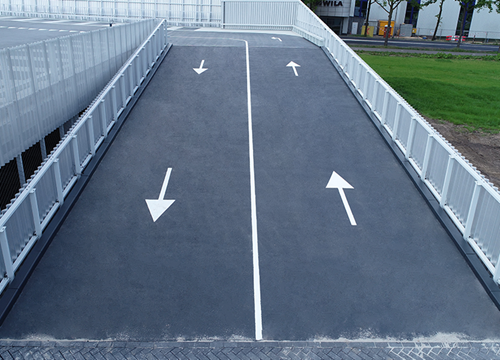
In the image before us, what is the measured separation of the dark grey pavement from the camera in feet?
22.9

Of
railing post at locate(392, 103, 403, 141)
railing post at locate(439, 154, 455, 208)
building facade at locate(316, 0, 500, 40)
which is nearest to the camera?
railing post at locate(439, 154, 455, 208)

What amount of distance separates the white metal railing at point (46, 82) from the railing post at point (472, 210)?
30.7 feet

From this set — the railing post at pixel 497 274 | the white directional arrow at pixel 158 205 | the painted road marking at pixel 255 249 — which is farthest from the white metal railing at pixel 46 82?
the railing post at pixel 497 274

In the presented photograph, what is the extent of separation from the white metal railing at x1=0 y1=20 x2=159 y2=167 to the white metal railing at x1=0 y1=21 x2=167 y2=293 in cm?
102

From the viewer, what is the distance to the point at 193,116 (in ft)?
47.0

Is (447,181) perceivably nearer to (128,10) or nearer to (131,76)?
(131,76)

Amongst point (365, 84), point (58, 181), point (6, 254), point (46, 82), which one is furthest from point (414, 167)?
point (46, 82)

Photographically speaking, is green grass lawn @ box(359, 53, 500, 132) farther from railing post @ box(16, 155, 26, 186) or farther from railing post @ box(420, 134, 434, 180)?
railing post @ box(16, 155, 26, 186)

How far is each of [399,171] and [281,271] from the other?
4975 millimetres

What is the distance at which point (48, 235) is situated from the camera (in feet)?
27.8

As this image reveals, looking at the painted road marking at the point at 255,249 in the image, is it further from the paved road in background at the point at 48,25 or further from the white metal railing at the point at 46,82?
the paved road in background at the point at 48,25

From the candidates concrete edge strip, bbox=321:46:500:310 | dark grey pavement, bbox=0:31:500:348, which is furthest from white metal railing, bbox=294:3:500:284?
dark grey pavement, bbox=0:31:500:348

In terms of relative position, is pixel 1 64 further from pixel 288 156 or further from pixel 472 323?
pixel 472 323

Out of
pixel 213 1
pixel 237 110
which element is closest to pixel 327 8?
pixel 213 1
